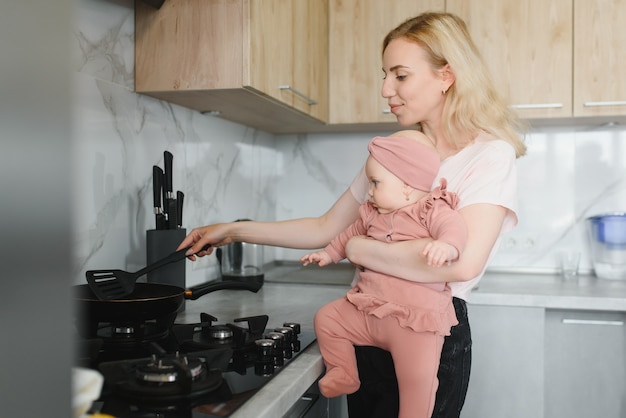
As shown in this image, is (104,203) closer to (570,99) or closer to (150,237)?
(150,237)

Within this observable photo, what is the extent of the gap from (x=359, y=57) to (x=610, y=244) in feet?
3.94

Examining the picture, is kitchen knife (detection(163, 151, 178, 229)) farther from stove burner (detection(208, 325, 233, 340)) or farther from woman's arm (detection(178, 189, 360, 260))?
stove burner (detection(208, 325, 233, 340))

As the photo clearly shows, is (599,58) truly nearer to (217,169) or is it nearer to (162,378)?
(217,169)

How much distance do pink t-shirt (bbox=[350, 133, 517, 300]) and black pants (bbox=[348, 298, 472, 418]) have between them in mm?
89

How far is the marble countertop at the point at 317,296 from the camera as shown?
5.00 feet

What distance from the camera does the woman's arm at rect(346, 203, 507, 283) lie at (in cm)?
110

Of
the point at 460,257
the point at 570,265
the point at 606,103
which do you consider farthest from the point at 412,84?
the point at 570,265

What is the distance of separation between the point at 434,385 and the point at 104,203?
89cm

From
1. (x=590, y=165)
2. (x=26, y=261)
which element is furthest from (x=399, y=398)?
(x=590, y=165)

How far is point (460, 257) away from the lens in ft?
3.59

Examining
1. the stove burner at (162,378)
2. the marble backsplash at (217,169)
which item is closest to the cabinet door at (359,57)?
the marble backsplash at (217,169)

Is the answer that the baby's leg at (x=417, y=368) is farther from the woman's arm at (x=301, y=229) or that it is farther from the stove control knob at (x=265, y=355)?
the woman's arm at (x=301, y=229)

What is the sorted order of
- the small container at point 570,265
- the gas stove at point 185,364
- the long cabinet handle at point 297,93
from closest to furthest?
the gas stove at point 185,364, the long cabinet handle at point 297,93, the small container at point 570,265

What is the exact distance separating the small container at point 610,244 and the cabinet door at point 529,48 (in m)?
0.47
